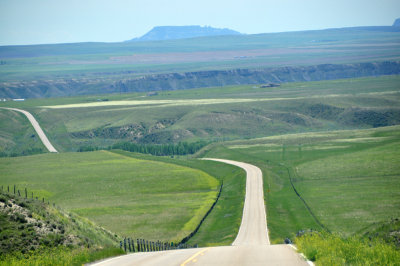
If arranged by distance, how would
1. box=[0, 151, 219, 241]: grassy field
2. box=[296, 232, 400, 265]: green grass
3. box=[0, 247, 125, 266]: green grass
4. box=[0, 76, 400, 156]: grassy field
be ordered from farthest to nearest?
box=[0, 76, 400, 156]: grassy field
box=[0, 151, 219, 241]: grassy field
box=[0, 247, 125, 266]: green grass
box=[296, 232, 400, 265]: green grass

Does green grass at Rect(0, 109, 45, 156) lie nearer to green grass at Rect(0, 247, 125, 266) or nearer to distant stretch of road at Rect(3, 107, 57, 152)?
distant stretch of road at Rect(3, 107, 57, 152)

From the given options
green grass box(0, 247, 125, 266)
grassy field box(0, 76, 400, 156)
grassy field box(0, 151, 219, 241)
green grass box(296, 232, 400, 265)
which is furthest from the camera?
grassy field box(0, 76, 400, 156)

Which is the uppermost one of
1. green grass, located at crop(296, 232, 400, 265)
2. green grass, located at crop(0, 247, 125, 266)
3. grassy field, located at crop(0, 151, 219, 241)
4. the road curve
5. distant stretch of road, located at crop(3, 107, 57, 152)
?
green grass, located at crop(296, 232, 400, 265)

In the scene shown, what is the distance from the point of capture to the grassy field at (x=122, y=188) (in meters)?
64.4

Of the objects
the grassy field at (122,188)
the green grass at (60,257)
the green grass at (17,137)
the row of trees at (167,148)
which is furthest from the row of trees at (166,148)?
the green grass at (60,257)

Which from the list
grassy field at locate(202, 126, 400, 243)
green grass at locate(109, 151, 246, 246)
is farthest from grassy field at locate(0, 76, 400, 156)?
green grass at locate(109, 151, 246, 246)

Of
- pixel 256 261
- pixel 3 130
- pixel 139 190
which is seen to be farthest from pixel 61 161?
pixel 256 261

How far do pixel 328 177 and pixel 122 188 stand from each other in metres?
32.7

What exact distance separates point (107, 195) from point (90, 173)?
1946 centimetres

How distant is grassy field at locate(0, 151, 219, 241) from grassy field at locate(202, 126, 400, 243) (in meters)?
10.4

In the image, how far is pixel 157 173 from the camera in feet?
331

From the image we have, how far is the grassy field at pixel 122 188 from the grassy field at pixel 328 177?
34.0ft

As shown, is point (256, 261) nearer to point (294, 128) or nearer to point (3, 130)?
point (294, 128)

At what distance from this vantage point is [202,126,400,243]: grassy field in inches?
2437
